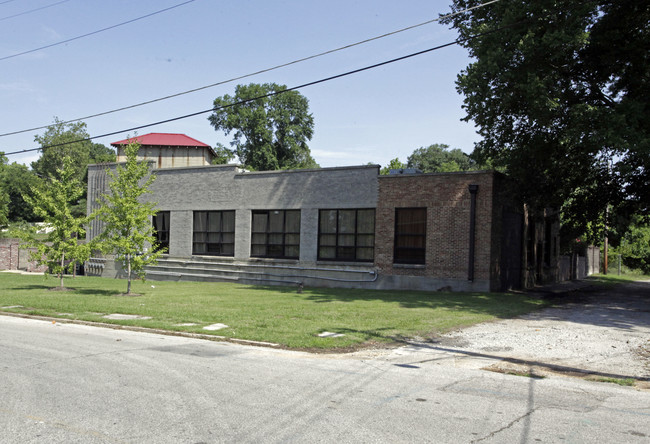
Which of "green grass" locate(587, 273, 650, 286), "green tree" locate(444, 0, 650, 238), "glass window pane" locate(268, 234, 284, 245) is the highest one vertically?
"green tree" locate(444, 0, 650, 238)

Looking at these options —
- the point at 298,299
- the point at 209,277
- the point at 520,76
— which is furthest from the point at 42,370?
the point at 209,277

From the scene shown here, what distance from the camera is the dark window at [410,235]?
24.0 meters

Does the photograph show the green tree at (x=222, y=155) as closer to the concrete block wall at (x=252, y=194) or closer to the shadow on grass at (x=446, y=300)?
the concrete block wall at (x=252, y=194)

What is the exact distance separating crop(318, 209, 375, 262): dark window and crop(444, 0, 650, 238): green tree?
602 centimetres

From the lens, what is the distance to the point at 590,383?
26.5 ft

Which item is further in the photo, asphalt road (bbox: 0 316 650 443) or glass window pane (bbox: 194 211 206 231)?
glass window pane (bbox: 194 211 206 231)

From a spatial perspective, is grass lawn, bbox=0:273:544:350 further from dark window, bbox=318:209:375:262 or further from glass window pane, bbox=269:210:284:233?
glass window pane, bbox=269:210:284:233

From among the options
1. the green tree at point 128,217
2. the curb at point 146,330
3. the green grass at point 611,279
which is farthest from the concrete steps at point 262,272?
the green grass at point 611,279

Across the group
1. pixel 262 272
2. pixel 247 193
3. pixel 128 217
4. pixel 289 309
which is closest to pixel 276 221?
pixel 247 193

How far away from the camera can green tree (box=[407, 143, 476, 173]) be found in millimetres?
90375

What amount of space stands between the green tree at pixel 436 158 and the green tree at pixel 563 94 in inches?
2584

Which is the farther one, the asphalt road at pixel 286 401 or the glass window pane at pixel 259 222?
the glass window pane at pixel 259 222

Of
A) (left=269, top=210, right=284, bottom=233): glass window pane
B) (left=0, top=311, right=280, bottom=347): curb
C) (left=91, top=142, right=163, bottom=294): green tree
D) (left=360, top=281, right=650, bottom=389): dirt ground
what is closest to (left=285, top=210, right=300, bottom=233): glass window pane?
(left=269, top=210, right=284, bottom=233): glass window pane

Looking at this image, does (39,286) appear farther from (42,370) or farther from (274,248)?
(42,370)
